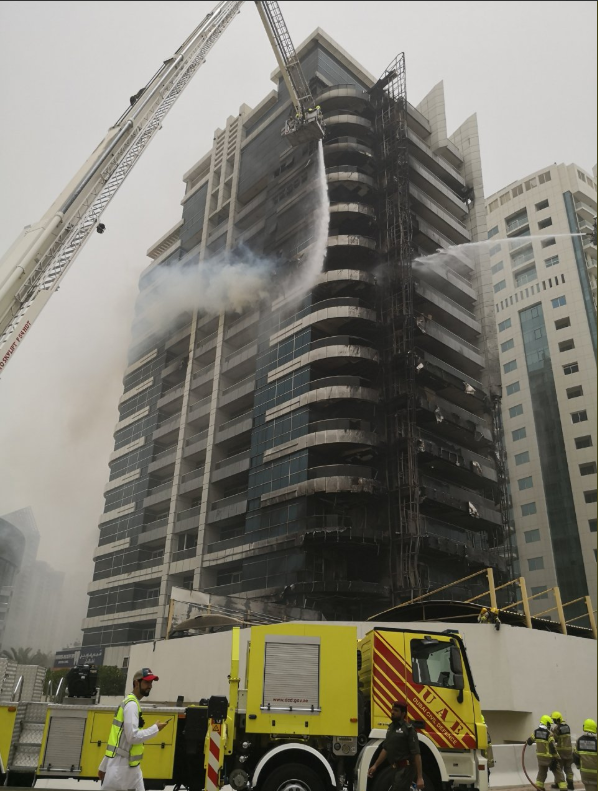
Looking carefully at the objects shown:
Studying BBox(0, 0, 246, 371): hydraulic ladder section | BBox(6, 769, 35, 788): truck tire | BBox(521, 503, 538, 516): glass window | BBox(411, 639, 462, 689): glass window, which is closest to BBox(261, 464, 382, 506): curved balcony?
BBox(0, 0, 246, 371): hydraulic ladder section

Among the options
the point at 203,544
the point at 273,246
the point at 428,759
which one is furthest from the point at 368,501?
the point at 428,759

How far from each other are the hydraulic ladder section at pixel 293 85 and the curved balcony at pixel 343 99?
1558 millimetres

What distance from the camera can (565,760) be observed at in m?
15.8

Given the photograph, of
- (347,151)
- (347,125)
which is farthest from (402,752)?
(347,125)

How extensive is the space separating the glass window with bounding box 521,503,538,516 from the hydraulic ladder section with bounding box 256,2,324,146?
4721cm

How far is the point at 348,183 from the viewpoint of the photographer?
5950 cm

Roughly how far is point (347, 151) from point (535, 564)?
48.8 m

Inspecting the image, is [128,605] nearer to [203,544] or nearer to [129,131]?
[203,544]

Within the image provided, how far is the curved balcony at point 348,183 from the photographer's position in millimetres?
59072

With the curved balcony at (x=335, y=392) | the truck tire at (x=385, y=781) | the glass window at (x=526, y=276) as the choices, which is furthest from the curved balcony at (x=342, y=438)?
the glass window at (x=526, y=276)

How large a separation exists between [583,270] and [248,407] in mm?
47906

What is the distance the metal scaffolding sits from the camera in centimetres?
4959

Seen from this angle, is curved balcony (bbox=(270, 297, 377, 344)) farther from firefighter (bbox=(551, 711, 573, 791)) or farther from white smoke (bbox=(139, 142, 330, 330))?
firefighter (bbox=(551, 711, 573, 791))

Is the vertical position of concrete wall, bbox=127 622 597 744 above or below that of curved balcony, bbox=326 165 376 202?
below
